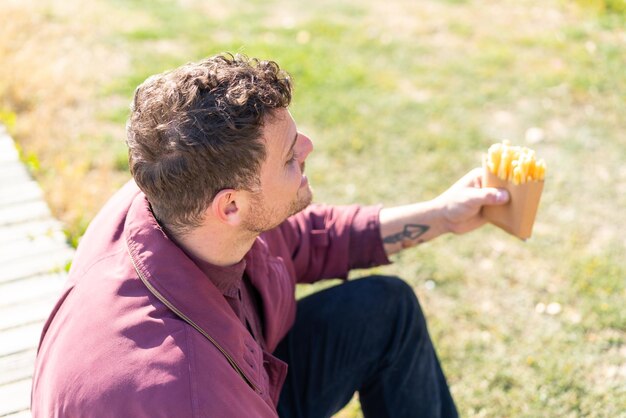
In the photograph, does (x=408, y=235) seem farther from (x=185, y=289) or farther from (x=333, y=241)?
(x=185, y=289)

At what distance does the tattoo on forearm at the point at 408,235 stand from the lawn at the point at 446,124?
864 mm

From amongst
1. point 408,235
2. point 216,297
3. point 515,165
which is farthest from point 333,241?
point 216,297

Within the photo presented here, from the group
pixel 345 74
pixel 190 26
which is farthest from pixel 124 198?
pixel 190 26

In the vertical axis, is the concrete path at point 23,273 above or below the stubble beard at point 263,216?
below

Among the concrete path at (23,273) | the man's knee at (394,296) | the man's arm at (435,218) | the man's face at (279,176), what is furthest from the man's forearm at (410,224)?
the concrete path at (23,273)

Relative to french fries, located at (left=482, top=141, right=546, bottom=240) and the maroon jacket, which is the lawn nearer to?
french fries, located at (left=482, top=141, right=546, bottom=240)

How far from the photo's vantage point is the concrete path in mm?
2410

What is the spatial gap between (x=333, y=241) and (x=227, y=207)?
691 mm

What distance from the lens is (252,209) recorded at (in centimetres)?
188

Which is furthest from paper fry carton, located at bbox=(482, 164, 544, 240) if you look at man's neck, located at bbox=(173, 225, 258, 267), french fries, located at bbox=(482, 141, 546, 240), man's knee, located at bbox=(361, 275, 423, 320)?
man's neck, located at bbox=(173, 225, 258, 267)

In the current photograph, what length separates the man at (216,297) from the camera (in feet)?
5.22

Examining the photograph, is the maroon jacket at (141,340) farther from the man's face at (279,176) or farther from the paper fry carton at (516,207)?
the paper fry carton at (516,207)

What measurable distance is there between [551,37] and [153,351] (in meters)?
4.78

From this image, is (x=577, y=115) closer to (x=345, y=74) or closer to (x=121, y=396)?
(x=345, y=74)
